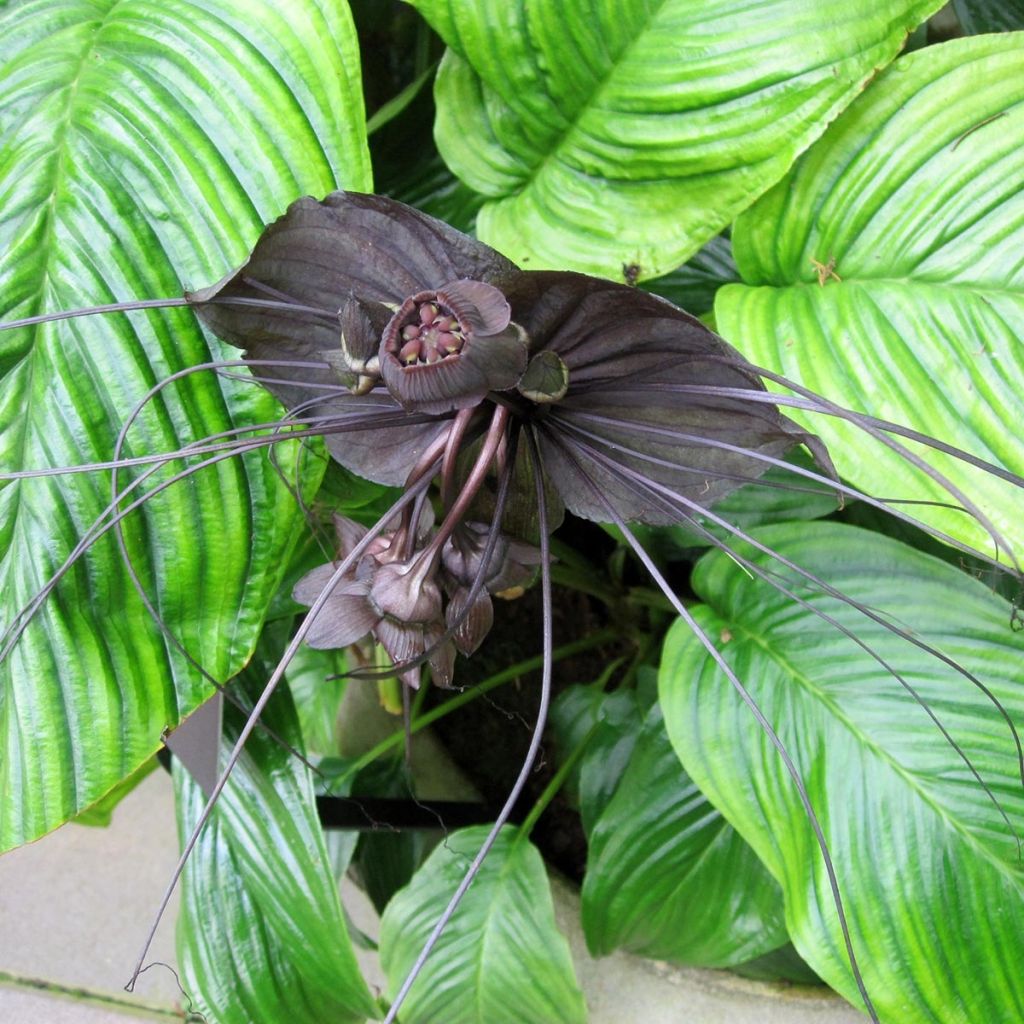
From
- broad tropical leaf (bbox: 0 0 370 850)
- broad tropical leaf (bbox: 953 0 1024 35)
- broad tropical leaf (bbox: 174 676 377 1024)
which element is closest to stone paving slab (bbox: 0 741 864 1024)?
broad tropical leaf (bbox: 174 676 377 1024)

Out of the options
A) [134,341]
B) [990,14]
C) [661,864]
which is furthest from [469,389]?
[990,14]

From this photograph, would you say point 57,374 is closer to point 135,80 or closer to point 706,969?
point 135,80

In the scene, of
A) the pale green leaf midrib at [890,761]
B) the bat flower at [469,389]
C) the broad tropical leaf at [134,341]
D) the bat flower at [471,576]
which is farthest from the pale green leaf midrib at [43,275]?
the pale green leaf midrib at [890,761]

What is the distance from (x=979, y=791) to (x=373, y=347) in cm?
45

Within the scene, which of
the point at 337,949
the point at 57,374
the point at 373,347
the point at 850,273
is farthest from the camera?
the point at 337,949

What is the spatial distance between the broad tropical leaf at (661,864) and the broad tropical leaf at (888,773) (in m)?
0.14

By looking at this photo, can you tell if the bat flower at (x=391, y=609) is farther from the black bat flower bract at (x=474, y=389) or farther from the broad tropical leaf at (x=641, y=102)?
the broad tropical leaf at (x=641, y=102)

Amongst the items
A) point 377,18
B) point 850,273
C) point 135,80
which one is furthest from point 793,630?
point 377,18

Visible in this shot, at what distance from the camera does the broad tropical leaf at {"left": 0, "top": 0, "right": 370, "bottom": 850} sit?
0.47 meters

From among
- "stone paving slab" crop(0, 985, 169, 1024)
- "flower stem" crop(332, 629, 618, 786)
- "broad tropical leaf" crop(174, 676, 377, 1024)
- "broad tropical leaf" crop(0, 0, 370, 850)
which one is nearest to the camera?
"broad tropical leaf" crop(0, 0, 370, 850)

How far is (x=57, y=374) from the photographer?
0.48 metres

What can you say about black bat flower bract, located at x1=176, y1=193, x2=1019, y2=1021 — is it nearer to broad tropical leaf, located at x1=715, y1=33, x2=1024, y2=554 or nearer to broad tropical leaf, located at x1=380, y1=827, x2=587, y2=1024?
broad tropical leaf, located at x1=715, y1=33, x2=1024, y2=554

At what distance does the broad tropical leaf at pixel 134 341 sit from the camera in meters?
0.47

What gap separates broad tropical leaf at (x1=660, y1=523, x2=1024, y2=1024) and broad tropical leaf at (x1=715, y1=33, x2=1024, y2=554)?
111mm
